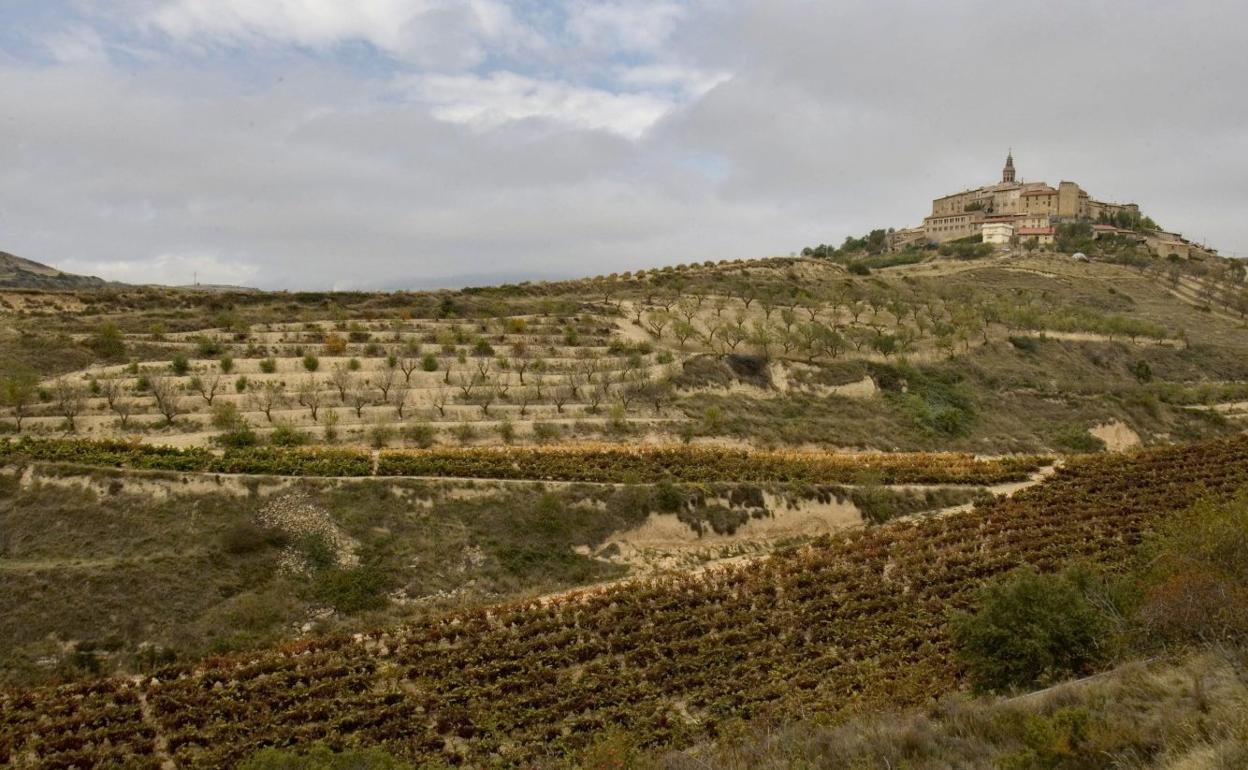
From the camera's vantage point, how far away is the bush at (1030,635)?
17.5 metres

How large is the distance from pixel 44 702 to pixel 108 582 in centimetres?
509

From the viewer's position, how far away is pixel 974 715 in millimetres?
14320

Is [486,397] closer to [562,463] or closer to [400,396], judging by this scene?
[400,396]

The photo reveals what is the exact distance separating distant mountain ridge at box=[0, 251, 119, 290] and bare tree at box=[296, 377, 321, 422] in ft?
224

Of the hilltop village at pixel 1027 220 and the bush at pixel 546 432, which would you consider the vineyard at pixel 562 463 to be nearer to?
the bush at pixel 546 432

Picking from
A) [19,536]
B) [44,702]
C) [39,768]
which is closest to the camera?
[39,768]

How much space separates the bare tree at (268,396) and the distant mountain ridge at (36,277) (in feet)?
222

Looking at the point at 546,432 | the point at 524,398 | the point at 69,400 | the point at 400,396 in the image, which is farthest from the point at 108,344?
the point at 546,432

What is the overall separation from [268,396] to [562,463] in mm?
16281

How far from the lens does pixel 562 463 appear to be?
112 ft

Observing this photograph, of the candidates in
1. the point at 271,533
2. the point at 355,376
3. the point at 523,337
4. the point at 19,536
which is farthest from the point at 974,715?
the point at 523,337

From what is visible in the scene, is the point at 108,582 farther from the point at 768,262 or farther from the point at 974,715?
the point at 768,262

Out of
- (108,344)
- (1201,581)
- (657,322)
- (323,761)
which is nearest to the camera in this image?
(323,761)

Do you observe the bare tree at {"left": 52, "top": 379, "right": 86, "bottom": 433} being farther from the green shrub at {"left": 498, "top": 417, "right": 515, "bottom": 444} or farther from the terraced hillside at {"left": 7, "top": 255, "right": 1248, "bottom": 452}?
the green shrub at {"left": 498, "top": 417, "right": 515, "bottom": 444}
